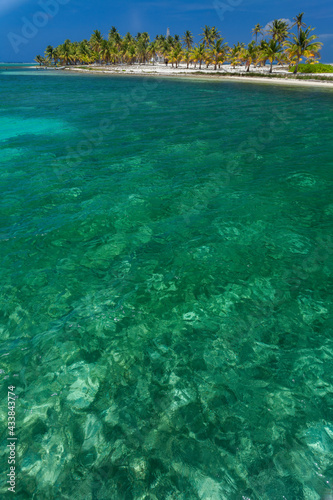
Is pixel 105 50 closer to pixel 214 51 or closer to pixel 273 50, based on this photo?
pixel 214 51

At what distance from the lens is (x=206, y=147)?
1950 cm

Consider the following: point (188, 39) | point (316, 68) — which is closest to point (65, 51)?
point (188, 39)

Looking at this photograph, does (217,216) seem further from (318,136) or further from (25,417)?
(318,136)

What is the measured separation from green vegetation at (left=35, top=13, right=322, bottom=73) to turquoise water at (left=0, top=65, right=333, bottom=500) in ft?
302

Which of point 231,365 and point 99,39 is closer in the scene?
point 231,365

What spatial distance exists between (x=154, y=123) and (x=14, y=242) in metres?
22.3

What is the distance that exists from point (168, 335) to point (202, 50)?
147 m

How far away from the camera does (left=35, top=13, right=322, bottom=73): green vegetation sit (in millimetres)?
80438

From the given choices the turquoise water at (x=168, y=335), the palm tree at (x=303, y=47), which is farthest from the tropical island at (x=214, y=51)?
the turquoise water at (x=168, y=335)

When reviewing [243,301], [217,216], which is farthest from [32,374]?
[217,216]

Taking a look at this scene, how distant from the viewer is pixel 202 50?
120 m

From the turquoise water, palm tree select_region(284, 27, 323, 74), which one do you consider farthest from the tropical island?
the turquoise water

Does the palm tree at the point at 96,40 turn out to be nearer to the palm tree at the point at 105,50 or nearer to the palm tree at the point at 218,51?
the palm tree at the point at 105,50

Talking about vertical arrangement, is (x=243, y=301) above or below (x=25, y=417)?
above
